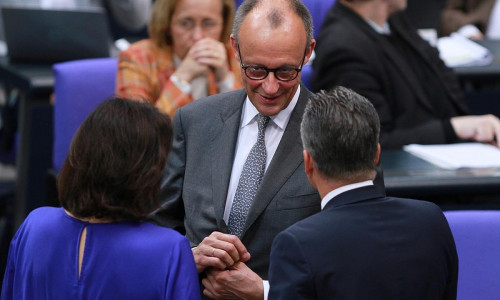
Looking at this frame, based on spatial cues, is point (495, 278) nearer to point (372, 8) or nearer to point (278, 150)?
point (278, 150)

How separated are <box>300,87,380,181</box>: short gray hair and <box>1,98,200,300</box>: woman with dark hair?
0.36 metres

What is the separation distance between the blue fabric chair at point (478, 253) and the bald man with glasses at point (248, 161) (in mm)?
465

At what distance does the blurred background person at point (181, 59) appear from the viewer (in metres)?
3.11

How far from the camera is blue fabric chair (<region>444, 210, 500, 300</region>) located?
2211mm

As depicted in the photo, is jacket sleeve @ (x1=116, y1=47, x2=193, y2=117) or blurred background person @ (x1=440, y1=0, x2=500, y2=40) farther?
blurred background person @ (x1=440, y1=0, x2=500, y2=40)

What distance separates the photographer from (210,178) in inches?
82.4

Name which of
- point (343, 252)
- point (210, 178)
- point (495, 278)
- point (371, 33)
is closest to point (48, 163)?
point (371, 33)

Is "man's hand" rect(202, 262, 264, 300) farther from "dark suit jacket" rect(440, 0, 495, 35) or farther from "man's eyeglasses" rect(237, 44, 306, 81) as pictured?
"dark suit jacket" rect(440, 0, 495, 35)

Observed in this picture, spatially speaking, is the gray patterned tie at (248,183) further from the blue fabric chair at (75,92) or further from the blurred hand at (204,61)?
the blue fabric chair at (75,92)

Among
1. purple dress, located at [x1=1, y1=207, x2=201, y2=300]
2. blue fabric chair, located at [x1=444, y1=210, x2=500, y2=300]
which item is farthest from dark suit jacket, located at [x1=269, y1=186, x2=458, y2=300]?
blue fabric chair, located at [x1=444, y1=210, x2=500, y2=300]

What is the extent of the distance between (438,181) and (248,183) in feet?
3.54

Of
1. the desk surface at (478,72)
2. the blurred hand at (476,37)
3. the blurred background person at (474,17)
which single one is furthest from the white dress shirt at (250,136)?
the blurred background person at (474,17)

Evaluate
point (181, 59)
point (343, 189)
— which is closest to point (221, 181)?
point (343, 189)

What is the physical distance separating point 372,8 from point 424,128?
0.54 meters
